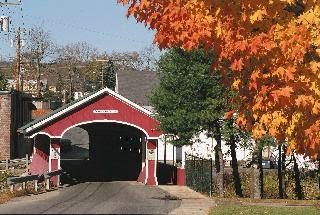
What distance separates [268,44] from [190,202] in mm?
15053

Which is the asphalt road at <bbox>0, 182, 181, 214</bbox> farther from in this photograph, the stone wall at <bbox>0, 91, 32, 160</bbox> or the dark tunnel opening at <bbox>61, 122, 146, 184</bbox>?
the stone wall at <bbox>0, 91, 32, 160</bbox>

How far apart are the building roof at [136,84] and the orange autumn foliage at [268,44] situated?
58.3m

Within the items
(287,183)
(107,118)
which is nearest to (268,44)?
(107,118)

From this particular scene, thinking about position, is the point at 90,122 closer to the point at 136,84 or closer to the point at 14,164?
the point at 14,164

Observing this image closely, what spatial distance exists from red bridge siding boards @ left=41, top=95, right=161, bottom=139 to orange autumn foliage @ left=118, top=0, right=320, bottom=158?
2292 cm

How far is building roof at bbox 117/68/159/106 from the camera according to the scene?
71625 millimetres

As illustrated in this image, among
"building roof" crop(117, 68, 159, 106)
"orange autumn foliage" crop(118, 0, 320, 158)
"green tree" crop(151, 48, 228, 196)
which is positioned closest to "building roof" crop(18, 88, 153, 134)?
"green tree" crop(151, 48, 228, 196)

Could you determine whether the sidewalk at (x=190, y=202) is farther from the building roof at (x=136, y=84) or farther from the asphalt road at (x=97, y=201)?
the building roof at (x=136, y=84)

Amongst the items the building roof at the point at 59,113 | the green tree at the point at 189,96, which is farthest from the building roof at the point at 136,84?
the green tree at the point at 189,96

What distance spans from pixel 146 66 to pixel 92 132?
9922cm

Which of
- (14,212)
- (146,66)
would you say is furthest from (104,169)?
(146,66)

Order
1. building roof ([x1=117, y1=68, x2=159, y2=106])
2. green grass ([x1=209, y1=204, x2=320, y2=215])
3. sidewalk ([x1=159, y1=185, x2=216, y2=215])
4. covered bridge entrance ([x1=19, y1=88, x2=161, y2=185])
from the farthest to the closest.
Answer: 1. building roof ([x1=117, y1=68, x2=159, y2=106])
2. covered bridge entrance ([x1=19, y1=88, x2=161, y2=185])
3. sidewalk ([x1=159, y1=185, x2=216, y2=215])
4. green grass ([x1=209, y1=204, x2=320, y2=215])

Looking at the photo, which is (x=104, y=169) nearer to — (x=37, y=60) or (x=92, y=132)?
(x=92, y=132)

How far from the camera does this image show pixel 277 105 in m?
11.2
